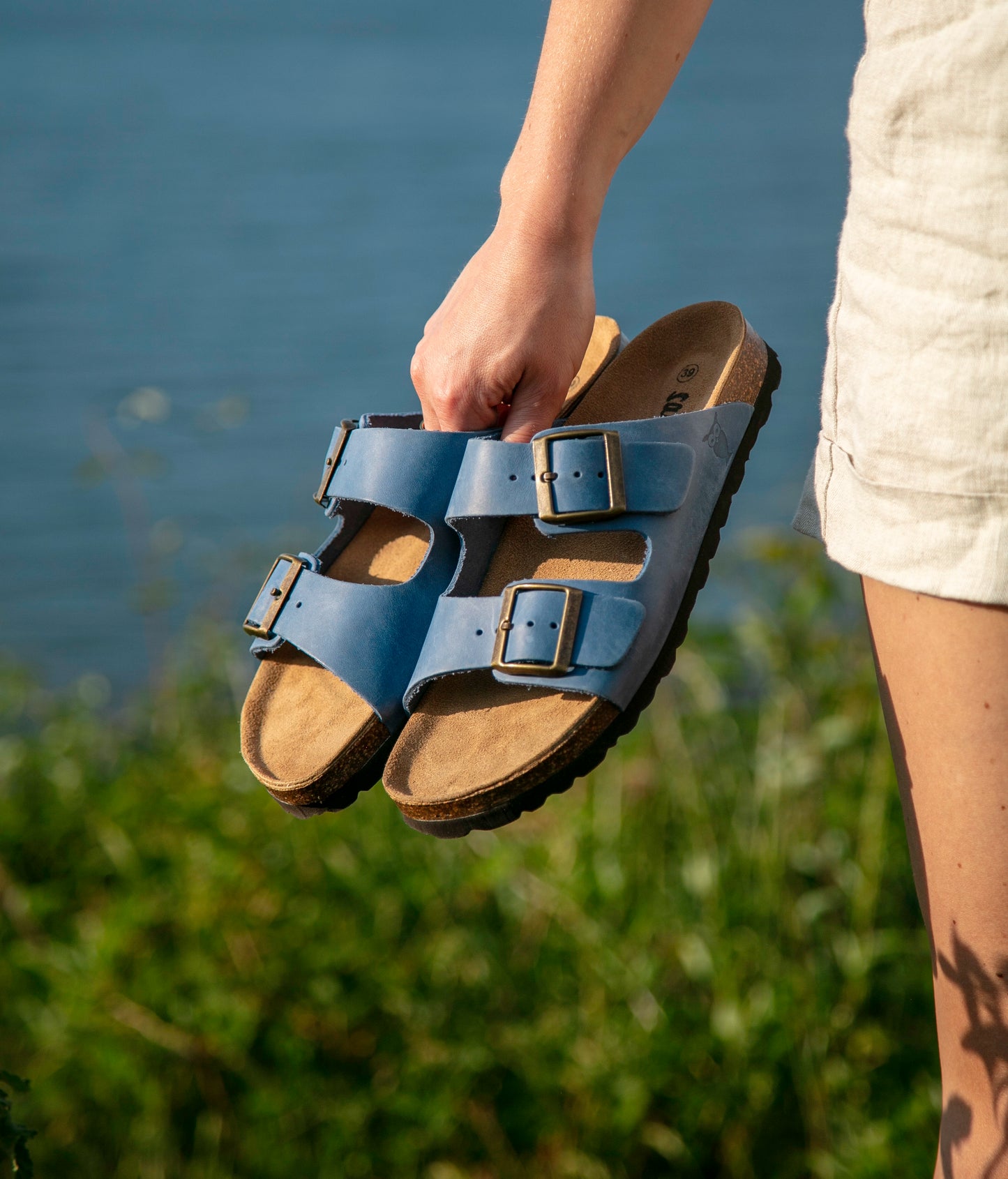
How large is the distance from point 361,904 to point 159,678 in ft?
4.75

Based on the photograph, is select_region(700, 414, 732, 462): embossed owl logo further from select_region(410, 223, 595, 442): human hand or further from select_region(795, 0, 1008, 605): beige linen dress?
select_region(795, 0, 1008, 605): beige linen dress

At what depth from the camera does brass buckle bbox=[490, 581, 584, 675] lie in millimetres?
1353

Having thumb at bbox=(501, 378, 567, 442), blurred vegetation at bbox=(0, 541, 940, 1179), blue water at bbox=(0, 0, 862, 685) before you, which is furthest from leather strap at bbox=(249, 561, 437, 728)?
blue water at bbox=(0, 0, 862, 685)

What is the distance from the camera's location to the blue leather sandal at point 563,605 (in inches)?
53.2

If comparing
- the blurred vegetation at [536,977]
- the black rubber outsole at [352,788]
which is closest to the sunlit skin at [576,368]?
the black rubber outsole at [352,788]

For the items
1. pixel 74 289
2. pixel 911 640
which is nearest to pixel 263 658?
pixel 911 640

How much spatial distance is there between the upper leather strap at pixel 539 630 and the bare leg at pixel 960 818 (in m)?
0.29

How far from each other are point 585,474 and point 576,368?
12 cm

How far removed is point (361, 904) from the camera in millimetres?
2592

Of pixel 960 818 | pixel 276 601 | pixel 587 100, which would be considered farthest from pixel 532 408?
pixel 960 818

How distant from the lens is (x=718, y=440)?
1493 millimetres

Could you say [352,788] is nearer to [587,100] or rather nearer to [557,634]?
[557,634]

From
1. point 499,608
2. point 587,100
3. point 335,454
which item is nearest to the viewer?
point 587,100

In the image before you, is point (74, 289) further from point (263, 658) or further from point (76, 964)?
point (263, 658)
